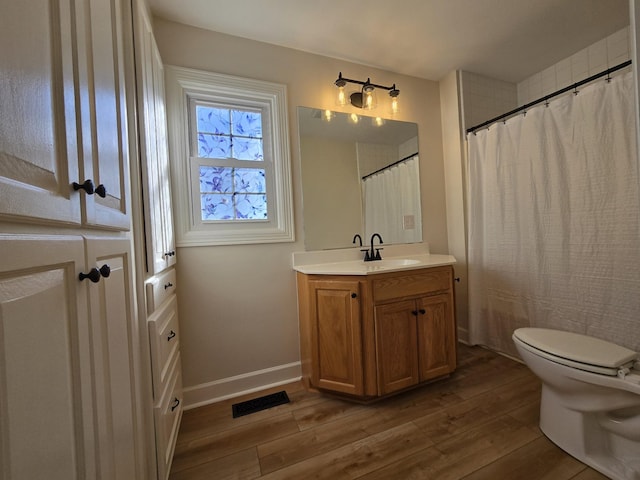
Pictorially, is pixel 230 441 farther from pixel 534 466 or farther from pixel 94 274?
pixel 534 466

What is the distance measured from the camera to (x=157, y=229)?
1190mm

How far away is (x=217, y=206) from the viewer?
179cm

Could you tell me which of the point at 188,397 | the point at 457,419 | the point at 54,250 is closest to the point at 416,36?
the point at 54,250

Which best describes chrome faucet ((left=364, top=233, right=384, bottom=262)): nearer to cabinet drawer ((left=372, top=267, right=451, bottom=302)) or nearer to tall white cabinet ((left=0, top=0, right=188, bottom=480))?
cabinet drawer ((left=372, top=267, right=451, bottom=302))

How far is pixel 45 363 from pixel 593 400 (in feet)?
6.24

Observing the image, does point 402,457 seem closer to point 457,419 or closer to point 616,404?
point 457,419

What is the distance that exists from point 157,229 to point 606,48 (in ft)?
11.0

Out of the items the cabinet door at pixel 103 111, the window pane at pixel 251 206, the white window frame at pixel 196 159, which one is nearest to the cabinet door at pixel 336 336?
the white window frame at pixel 196 159

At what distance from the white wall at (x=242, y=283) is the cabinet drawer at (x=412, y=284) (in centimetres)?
68

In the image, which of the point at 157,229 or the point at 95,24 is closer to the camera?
the point at 95,24

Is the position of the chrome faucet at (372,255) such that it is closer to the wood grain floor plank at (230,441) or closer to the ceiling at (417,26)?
the wood grain floor plank at (230,441)

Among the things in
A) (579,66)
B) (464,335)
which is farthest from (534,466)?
(579,66)

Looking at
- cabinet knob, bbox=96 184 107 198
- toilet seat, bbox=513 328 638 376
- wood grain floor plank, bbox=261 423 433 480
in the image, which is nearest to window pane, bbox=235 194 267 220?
cabinet knob, bbox=96 184 107 198

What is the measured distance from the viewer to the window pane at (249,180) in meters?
1.85
